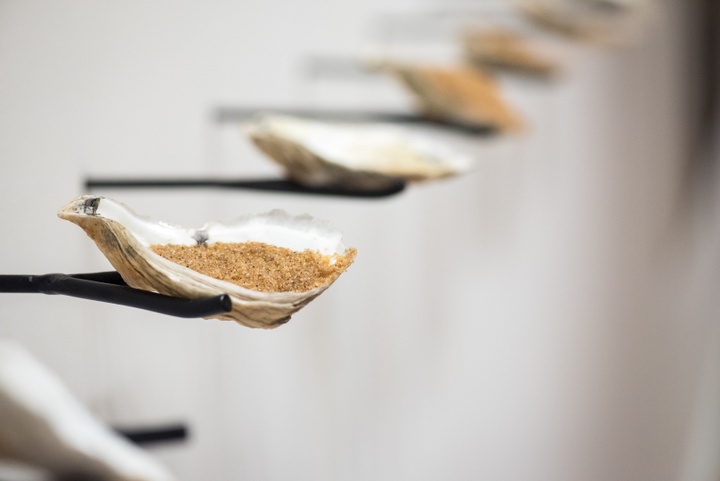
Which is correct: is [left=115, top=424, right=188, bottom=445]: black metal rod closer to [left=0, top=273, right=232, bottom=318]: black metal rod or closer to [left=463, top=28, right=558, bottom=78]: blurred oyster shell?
[left=0, top=273, right=232, bottom=318]: black metal rod

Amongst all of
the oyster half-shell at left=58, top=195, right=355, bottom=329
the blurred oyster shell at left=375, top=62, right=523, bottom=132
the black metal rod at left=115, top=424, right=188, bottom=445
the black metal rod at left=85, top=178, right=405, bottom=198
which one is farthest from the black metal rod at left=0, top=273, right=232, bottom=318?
the blurred oyster shell at left=375, top=62, right=523, bottom=132

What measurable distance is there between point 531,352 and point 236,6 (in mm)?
597

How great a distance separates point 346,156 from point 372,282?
1.32 ft

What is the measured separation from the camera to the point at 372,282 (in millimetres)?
774

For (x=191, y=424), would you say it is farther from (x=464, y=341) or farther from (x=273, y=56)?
(x=464, y=341)

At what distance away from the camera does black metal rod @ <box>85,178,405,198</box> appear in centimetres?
35

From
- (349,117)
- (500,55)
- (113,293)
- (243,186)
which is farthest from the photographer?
(500,55)

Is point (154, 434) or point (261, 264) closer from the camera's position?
point (261, 264)

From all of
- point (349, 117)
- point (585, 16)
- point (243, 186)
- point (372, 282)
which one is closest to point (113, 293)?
point (243, 186)

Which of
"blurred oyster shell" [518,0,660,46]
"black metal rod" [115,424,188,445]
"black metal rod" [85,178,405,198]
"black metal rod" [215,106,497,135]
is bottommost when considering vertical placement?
"black metal rod" [115,424,188,445]

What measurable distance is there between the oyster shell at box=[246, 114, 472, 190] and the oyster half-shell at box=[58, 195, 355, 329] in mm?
119

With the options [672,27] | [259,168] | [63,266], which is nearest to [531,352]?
[259,168]

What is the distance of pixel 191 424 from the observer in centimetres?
51

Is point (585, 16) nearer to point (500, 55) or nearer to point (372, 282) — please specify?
point (500, 55)
